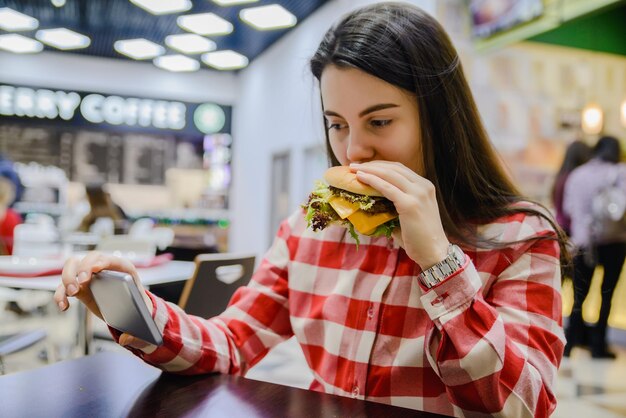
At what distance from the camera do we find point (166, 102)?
31.7ft

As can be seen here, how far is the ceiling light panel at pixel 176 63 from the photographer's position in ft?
29.0

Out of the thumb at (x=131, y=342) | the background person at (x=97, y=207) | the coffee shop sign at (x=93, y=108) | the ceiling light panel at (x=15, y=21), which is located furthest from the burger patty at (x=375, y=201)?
the coffee shop sign at (x=93, y=108)

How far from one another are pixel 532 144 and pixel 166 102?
22.1 ft

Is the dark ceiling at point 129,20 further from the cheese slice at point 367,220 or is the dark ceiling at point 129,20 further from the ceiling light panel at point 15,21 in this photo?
the cheese slice at point 367,220

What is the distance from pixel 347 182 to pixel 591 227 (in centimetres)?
370

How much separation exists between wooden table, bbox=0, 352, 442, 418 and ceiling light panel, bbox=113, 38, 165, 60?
314 inches

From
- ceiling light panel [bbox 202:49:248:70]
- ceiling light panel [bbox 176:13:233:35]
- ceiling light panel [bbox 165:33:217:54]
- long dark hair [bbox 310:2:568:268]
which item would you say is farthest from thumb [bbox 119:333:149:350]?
ceiling light panel [bbox 202:49:248:70]

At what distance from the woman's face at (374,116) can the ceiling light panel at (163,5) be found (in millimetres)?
5804

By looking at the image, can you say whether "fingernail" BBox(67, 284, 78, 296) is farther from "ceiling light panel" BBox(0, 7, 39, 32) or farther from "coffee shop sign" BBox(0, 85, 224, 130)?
"coffee shop sign" BBox(0, 85, 224, 130)

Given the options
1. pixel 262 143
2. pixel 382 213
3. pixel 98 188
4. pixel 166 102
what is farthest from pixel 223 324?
pixel 166 102

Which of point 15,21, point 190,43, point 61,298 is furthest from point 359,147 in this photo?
point 15,21

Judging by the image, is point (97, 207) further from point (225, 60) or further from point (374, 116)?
point (374, 116)

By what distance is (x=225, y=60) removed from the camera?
9133 millimetres

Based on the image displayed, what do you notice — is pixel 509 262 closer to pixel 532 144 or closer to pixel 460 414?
pixel 460 414
